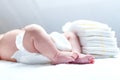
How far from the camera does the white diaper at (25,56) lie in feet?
3.36

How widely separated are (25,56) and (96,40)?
37 centimetres

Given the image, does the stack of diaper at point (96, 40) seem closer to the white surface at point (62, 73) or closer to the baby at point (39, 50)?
the baby at point (39, 50)

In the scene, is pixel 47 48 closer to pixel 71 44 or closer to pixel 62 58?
pixel 62 58

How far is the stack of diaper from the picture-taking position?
3.84 feet

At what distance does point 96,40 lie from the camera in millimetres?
1187

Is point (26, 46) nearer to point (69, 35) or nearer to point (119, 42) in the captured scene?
point (69, 35)

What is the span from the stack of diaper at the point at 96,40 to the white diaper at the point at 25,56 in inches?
10.2

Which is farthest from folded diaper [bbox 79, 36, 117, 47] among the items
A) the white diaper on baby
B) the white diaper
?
the white diaper

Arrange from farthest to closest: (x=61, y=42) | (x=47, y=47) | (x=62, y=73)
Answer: (x=61, y=42)
(x=47, y=47)
(x=62, y=73)

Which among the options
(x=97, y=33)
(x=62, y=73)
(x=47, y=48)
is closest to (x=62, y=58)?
(x=47, y=48)

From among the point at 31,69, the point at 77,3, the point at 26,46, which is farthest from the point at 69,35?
the point at 77,3

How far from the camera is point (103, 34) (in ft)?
3.96

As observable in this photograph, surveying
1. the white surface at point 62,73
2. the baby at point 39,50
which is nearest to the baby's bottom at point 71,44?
the baby at point 39,50

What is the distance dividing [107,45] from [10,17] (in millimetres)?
893
